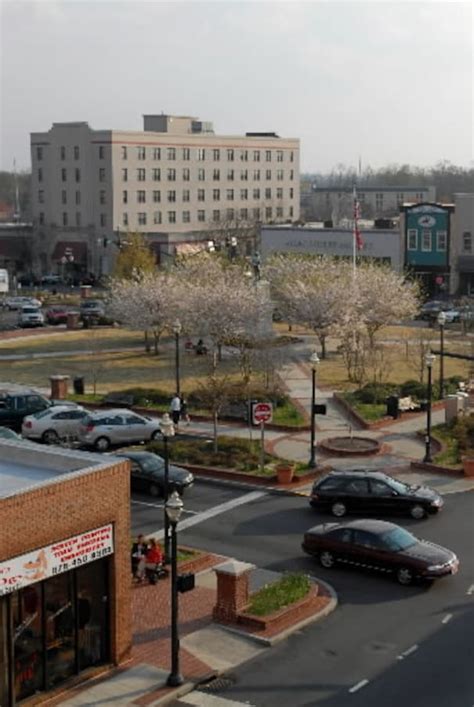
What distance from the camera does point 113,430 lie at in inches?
1529

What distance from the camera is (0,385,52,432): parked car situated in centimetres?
4297

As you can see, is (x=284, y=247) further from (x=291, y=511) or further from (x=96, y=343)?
(x=291, y=511)

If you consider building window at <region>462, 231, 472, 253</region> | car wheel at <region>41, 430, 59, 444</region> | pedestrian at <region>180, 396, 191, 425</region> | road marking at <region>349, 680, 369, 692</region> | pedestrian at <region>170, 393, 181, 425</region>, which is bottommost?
road marking at <region>349, 680, 369, 692</region>

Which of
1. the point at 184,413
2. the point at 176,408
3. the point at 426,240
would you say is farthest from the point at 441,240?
the point at 176,408

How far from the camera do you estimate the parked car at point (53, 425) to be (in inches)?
1588

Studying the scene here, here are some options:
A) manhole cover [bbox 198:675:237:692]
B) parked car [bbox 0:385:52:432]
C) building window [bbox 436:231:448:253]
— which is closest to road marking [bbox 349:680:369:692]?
manhole cover [bbox 198:675:237:692]

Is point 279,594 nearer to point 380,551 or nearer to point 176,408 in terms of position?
point 380,551

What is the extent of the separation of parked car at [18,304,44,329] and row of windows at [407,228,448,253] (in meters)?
30.4

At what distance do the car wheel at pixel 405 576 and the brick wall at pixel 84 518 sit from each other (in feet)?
23.0

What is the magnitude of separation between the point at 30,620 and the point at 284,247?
3069 inches

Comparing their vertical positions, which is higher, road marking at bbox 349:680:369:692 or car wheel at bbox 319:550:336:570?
car wheel at bbox 319:550:336:570

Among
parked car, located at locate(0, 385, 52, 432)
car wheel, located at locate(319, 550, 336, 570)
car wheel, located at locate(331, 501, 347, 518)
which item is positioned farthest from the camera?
parked car, located at locate(0, 385, 52, 432)

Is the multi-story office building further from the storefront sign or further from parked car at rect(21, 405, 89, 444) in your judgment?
the storefront sign

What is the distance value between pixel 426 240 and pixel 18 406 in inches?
2038
